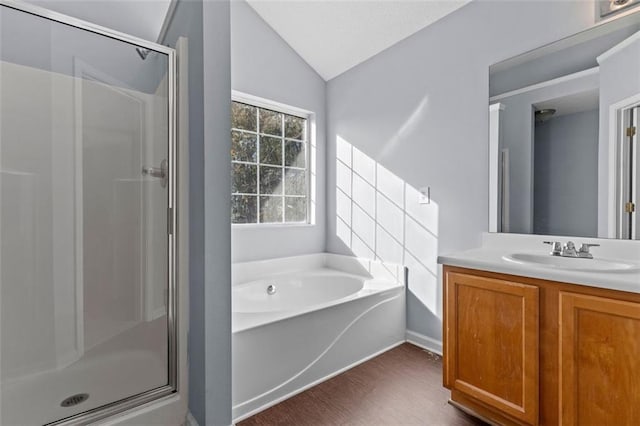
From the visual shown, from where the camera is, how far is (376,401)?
5.98ft

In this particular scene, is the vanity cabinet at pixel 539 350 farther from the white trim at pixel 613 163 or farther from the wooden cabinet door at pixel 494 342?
the white trim at pixel 613 163

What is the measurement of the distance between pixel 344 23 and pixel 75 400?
9.64ft

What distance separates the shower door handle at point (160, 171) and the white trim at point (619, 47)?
2271mm

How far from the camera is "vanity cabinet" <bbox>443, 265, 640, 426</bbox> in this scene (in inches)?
46.0

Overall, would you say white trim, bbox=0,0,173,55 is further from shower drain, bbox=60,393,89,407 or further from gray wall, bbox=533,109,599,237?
gray wall, bbox=533,109,599,237

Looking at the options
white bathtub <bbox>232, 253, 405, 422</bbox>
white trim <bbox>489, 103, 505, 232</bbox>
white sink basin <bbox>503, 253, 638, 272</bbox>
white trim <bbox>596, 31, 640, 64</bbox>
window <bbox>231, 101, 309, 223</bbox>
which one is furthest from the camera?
window <bbox>231, 101, 309, 223</bbox>

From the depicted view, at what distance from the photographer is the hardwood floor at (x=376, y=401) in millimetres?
1660

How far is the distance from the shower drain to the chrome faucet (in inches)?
91.9

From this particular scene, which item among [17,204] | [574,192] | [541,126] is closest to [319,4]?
[541,126]

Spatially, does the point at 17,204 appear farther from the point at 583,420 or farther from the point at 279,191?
the point at 583,420

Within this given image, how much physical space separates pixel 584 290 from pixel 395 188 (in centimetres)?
158

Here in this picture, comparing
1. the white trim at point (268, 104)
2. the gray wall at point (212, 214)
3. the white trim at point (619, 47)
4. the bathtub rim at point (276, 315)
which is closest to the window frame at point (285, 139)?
the white trim at point (268, 104)

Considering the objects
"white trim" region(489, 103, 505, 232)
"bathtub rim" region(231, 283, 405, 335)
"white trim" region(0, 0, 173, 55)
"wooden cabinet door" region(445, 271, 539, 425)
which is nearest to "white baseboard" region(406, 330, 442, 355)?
"bathtub rim" region(231, 283, 405, 335)

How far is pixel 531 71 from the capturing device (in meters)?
1.94
